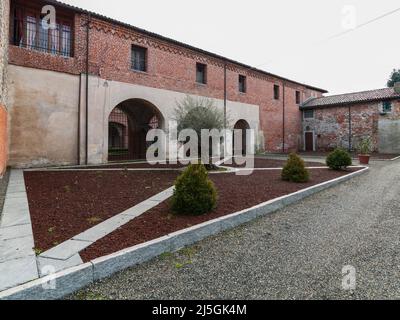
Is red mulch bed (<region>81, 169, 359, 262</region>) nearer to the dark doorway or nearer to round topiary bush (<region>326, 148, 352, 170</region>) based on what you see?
round topiary bush (<region>326, 148, 352, 170</region>)

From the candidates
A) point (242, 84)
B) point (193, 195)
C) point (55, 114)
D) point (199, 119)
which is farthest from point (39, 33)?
point (242, 84)

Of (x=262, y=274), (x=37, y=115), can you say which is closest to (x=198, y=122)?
(x=37, y=115)

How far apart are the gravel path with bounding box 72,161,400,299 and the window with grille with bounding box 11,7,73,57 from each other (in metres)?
11.3

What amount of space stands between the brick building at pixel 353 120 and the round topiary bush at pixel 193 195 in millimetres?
22595

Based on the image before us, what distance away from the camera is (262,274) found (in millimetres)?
3049

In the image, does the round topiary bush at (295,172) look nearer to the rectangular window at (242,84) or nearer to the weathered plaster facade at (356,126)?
the rectangular window at (242,84)

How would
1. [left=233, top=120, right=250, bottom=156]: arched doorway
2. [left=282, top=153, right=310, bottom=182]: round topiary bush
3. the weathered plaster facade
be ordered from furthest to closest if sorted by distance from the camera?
the weathered plaster facade < [left=233, top=120, right=250, bottom=156]: arched doorway < [left=282, top=153, right=310, bottom=182]: round topiary bush

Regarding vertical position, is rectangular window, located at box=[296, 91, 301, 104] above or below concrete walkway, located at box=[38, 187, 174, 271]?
above

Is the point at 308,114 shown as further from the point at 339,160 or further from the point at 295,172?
the point at 295,172

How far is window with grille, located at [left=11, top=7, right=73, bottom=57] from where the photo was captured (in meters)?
11.1

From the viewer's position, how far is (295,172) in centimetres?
853

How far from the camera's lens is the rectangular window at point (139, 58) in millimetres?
14484

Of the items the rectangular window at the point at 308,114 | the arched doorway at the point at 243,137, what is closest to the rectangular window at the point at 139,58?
the arched doorway at the point at 243,137

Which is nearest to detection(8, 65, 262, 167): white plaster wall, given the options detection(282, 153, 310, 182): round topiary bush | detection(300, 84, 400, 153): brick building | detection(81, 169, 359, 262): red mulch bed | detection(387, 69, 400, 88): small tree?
detection(81, 169, 359, 262): red mulch bed
